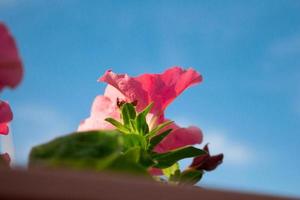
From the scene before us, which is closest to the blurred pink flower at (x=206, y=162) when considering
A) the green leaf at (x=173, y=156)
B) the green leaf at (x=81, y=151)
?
the green leaf at (x=173, y=156)

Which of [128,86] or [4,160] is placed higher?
[128,86]

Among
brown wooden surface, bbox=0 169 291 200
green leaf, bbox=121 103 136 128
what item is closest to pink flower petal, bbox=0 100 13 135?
green leaf, bbox=121 103 136 128

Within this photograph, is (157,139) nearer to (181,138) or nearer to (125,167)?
(181,138)

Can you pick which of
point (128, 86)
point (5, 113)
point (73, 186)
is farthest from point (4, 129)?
point (73, 186)

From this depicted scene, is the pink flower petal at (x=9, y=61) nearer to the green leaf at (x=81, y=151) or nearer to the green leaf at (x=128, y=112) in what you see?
the green leaf at (x=81, y=151)

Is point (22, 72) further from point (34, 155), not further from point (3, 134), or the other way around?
point (3, 134)

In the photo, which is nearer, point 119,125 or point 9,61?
point 9,61

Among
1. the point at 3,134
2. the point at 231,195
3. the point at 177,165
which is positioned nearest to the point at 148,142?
the point at 177,165
